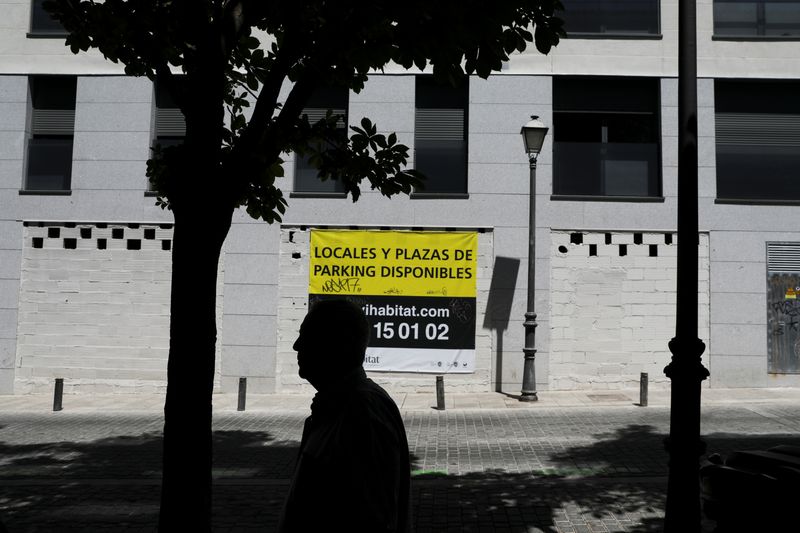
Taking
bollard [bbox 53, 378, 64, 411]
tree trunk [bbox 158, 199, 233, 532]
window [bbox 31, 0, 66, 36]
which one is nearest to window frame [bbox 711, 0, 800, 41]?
tree trunk [bbox 158, 199, 233, 532]

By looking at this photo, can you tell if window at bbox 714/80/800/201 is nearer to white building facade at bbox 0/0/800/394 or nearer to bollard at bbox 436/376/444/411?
white building facade at bbox 0/0/800/394

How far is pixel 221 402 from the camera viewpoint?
1379 cm

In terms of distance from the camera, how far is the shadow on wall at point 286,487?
5637 millimetres

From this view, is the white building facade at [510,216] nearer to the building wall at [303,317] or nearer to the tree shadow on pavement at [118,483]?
the building wall at [303,317]

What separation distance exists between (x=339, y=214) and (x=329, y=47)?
10926 mm

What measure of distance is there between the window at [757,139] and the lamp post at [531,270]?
17.0 ft

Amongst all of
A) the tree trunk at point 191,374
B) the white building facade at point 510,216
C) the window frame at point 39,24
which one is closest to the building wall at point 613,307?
the white building facade at point 510,216

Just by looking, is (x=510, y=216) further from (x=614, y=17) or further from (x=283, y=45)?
(x=283, y=45)

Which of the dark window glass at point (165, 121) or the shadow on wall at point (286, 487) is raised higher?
the dark window glass at point (165, 121)

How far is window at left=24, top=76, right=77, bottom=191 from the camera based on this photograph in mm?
15750

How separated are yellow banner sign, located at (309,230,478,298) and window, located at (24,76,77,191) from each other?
6702mm

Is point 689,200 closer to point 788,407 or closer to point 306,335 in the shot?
point 306,335

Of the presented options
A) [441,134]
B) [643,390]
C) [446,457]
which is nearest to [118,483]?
[446,457]

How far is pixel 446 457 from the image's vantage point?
26.8ft
